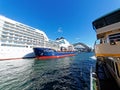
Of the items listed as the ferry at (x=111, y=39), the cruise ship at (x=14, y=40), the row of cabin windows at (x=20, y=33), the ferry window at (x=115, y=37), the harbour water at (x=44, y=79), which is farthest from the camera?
the row of cabin windows at (x=20, y=33)

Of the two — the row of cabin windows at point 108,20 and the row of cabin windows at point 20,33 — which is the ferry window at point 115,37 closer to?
the row of cabin windows at point 108,20

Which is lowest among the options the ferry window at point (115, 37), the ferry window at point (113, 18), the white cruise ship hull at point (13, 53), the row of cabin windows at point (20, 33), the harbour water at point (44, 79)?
the harbour water at point (44, 79)

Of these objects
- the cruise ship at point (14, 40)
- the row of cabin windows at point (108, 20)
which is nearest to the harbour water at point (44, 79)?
the row of cabin windows at point (108, 20)

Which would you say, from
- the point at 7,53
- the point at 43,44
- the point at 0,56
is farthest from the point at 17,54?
the point at 43,44

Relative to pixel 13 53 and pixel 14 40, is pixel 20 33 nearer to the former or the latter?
pixel 14 40

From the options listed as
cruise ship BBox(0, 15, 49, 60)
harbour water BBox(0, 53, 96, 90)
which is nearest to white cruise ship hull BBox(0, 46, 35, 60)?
cruise ship BBox(0, 15, 49, 60)

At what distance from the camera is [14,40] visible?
37.7 meters

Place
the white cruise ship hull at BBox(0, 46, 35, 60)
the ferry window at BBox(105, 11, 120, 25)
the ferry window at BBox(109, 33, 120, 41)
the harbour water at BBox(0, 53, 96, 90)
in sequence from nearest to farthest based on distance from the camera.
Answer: the ferry window at BBox(105, 11, 120, 25) < the ferry window at BBox(109, 33, 120, 41) < the harbour water at BBox(0, 53, 96, 90) < the white cruise ship hull at BBox(0, 46, 35, 60)

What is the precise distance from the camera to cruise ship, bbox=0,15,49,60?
32569 millimetres

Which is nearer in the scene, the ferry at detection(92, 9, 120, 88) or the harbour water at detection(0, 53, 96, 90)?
the ferry at detection(92, 9, 120, 88)

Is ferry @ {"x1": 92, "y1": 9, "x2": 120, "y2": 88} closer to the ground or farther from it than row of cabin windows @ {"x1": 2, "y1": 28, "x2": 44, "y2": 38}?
closer to the ground

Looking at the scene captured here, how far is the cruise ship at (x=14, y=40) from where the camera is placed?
1282 inches

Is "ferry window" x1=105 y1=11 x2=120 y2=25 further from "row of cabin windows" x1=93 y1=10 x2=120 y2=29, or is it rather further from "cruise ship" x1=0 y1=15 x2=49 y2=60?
"cruise ship" x1=0 y1=15 x2=49 y2=60

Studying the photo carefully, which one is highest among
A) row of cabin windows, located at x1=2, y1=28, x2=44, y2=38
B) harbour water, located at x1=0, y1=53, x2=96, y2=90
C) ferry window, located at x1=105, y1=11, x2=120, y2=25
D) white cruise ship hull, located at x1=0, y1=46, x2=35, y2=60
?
row of cabin windows, located at x1=2, y1=28, x2=44, y2=38
